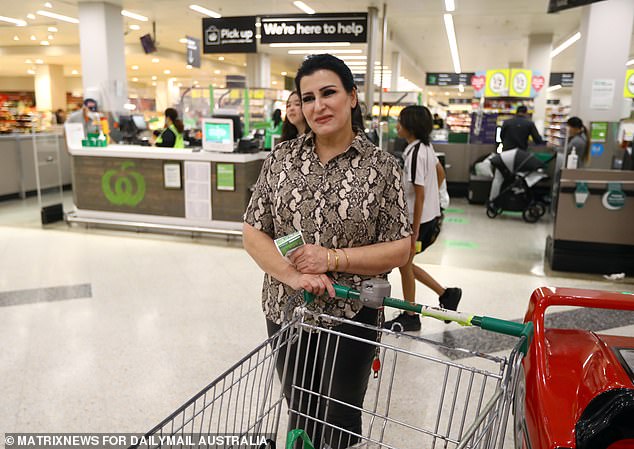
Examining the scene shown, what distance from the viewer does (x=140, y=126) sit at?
9664 mm

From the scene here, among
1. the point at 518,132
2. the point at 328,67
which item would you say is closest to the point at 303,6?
the point at 518,132

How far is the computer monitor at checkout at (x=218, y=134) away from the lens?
620 cm

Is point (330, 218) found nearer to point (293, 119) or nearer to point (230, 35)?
point (293, 119)

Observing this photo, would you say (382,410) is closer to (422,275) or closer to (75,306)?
(422,275)

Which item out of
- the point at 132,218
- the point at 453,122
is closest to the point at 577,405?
the point at 132,218

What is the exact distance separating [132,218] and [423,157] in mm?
4573

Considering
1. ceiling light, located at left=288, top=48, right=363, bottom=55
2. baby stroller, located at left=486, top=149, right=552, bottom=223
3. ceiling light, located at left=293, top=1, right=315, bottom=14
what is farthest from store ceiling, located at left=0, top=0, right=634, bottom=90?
baby stroller, located at left=486, top=149, right=552, bottom=223

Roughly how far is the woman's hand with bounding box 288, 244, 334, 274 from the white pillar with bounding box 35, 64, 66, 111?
24.0 m

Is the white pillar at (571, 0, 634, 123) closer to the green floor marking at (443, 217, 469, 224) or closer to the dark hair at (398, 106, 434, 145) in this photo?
the green floor marking at (443, 217, 469, 224)

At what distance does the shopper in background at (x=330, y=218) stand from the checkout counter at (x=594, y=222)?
13.3 ft

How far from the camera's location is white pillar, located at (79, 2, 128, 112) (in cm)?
968

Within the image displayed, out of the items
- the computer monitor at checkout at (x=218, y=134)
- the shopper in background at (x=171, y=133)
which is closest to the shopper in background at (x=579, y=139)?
the computer monitor at checkout at (x=218, y=134)

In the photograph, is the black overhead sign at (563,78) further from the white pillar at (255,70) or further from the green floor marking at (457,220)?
the green floor marking at (457,220)

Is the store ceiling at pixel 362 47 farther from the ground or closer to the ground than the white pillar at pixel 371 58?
farther from the ground
